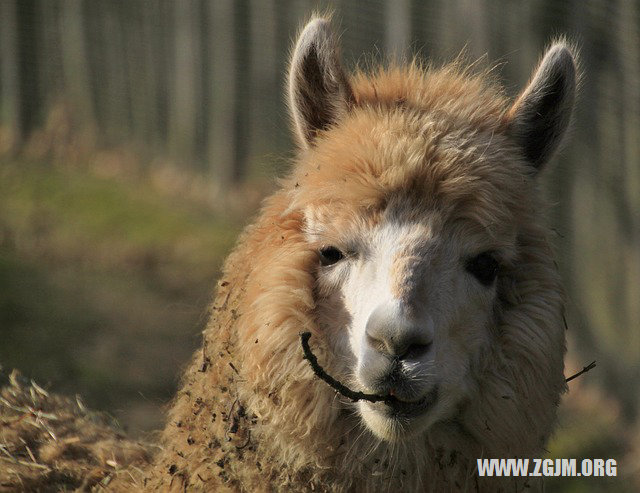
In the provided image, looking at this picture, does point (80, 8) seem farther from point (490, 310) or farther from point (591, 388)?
point (490, 310)

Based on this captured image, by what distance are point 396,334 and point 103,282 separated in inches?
304

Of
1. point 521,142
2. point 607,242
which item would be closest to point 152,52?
point 607,242

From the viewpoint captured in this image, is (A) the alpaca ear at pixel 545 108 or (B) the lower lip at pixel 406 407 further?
(A) the alpaca ear at pixel 545 108

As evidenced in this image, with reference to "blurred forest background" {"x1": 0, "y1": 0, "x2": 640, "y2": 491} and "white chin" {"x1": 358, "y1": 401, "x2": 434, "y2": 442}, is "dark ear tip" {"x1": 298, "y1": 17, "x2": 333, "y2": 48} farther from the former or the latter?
"white chin" {"x1": 358, "y1": 401, "x2": 434, "y2": 442}

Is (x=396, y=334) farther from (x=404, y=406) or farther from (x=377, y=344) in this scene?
(x=404, y=406)

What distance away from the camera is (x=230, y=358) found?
3.11 metres

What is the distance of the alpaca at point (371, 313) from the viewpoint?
2939 millimetres

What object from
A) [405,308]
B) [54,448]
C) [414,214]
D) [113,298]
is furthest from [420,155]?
[113,298]

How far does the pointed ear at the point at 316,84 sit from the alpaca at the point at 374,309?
14 millimetres

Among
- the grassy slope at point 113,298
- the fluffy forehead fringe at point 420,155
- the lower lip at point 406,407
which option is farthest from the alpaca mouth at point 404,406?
the grassy slope at point 113,298

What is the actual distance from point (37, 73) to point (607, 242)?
1247cm

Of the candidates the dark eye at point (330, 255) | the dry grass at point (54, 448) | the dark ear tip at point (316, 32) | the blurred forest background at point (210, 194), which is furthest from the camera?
the blurred forest background at point (210, 194)

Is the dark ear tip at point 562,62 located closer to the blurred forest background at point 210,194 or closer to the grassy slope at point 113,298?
the blurred forest background at point 210,194

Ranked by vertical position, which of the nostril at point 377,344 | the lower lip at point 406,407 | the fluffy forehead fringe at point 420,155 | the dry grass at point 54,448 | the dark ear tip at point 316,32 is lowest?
the dry grass at point 54,448
